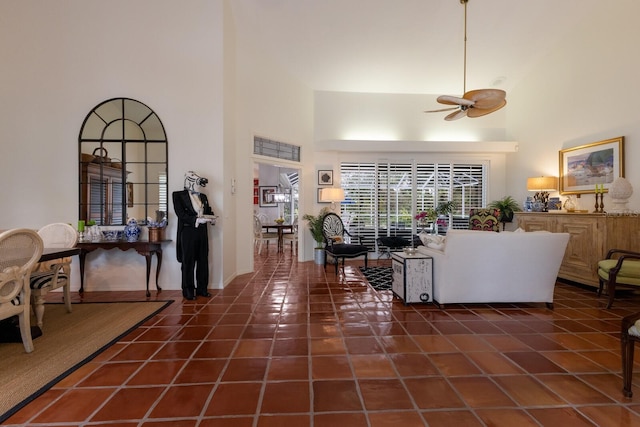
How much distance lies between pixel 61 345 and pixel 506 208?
7.36 meters

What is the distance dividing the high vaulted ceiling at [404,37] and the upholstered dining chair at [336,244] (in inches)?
118

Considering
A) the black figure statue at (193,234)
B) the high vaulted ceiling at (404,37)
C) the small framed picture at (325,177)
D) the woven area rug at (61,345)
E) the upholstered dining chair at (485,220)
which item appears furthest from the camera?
the small framed picture at (325,177)

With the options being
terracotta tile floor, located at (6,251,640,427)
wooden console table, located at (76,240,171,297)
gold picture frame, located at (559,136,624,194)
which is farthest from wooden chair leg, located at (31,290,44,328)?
gold picture frame, located at (559,136,624,194)

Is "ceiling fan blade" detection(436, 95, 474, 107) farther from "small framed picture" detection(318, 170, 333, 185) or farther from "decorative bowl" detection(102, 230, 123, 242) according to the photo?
"decorative bowl" detection(102, 230, 123, 242)

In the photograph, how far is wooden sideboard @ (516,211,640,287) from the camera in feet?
12.3

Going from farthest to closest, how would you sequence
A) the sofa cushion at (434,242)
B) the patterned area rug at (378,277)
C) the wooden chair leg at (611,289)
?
the patterned area rug at (378,277), the sofa cushion at (434,242), the wooden chair leg at (611,289)

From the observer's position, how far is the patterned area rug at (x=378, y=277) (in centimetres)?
422

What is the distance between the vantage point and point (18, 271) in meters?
2.12

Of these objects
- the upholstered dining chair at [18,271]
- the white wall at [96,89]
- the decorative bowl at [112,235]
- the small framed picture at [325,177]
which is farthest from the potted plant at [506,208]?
the upholstered dining chair at [18,271]

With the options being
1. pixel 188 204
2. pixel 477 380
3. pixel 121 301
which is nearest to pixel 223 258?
pixel 188 204

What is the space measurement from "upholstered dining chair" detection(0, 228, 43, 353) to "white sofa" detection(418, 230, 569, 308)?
3789mm

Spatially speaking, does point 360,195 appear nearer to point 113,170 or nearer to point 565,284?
point 565,284

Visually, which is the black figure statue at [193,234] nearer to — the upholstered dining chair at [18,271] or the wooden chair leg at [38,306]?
the wooden chair leg at [38,306]

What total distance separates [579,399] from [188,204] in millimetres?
3980
